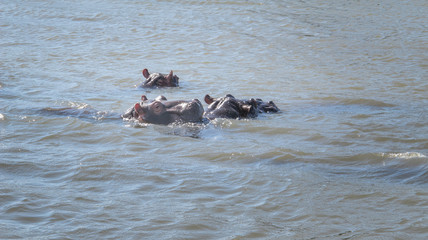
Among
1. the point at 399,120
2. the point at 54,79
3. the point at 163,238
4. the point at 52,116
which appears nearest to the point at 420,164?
the point at 399,120

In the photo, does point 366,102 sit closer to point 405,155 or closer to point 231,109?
point 231,109

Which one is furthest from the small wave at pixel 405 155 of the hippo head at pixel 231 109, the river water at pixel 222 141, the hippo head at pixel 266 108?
the hippo head at pixel 266 108

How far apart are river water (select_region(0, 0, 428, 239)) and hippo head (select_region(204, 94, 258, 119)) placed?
166 mm

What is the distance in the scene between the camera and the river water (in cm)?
448

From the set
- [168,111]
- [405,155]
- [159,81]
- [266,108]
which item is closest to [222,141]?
[168,111]

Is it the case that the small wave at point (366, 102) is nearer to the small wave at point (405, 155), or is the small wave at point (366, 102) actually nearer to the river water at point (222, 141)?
the river water at point (222, 141)

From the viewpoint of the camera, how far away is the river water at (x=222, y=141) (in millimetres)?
4480

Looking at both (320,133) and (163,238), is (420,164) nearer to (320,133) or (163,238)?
(320,133)

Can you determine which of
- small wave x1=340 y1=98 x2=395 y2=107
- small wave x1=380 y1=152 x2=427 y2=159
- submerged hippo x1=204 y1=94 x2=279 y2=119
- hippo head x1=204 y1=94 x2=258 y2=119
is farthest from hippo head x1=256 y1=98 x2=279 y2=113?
small wave x1=380 y1=152 x2=427 y2=159

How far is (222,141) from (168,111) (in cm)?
92

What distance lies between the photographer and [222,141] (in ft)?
22.8

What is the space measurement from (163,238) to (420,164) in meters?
2.92

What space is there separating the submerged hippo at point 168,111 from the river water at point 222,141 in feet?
0.40

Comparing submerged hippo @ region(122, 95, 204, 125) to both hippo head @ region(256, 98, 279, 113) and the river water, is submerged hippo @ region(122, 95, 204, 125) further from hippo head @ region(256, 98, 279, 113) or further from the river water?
hippo head @ region(256, 98, 279, 113)
